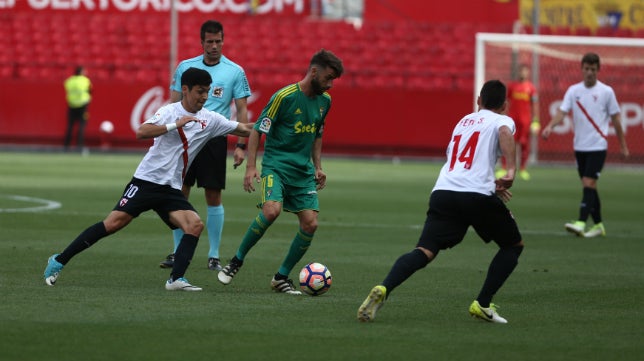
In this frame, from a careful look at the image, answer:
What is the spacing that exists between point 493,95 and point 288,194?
2083mm

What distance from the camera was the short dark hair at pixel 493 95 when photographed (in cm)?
823

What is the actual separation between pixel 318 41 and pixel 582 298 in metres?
27.8

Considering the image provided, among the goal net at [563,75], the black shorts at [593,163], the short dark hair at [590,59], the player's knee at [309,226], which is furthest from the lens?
the goal net at [563,75]

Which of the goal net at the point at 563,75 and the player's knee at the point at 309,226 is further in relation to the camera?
the goal net at the point at 563,75

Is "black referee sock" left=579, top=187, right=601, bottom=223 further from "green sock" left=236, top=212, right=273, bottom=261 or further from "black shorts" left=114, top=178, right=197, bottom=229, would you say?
"black shorts" left=114, top=178, right=197, bottom=229

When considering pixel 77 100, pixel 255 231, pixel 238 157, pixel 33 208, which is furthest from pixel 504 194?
pixel 77 100

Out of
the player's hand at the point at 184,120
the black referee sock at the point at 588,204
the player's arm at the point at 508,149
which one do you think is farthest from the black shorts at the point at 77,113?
the player's arm at the point at 508,149

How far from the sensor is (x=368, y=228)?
15102mm

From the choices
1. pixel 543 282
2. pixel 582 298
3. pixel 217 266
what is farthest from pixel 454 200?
pixel 217 266

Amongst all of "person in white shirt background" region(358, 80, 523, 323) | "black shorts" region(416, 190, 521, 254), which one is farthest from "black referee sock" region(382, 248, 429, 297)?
"black shorts" region(416, 190, 521, 254)

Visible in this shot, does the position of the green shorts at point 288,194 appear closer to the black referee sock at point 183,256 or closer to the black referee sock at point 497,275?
the black referee sock at point 183,256

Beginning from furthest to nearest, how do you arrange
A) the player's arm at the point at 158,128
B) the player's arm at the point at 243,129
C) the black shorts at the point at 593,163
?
the black shorts at the point at 593,163 → the player's arm at the point at 243,129 → the player's arm at the point at 158,128

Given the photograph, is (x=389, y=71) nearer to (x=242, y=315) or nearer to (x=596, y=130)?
(x=596, y=130)

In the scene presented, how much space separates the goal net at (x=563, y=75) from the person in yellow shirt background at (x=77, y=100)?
10.3m
